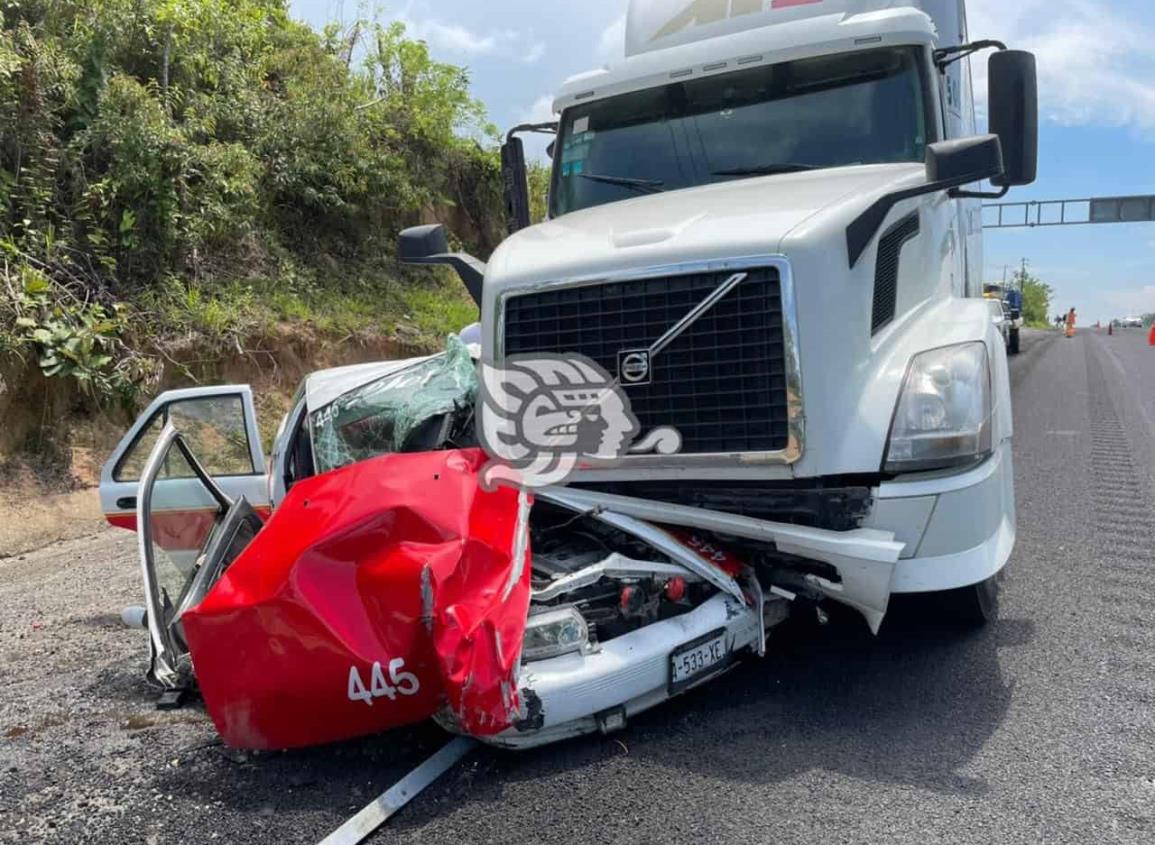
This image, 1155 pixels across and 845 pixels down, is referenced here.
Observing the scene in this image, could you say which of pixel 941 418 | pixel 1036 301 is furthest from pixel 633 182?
pixel 1036 301

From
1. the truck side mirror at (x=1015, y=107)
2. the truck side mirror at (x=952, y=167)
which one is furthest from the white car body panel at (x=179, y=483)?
the truck side mirror at (x=1015, y=107)

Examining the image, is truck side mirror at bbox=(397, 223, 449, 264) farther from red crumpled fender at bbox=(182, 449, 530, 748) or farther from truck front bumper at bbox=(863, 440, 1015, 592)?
truck front bumper at bbox=(863, 440, 1015, 592)

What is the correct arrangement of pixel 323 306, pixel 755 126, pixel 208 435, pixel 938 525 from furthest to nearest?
pixel 323 306
pixel 755 126
pixel 208 435
pixel 938 525

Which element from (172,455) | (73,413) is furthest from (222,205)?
(172,455)

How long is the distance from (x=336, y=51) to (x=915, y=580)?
12.9m

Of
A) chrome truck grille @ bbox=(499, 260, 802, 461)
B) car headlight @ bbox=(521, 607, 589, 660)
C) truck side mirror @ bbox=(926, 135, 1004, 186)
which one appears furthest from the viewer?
truck side mirror @ bbox=(926, 135, 1004, 186)

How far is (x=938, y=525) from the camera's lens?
Result: 123 inches

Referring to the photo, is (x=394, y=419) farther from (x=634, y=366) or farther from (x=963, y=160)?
(x=963, y=160)

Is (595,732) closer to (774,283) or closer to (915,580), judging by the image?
(915,580)

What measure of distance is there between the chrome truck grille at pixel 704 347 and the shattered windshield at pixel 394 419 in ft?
2.14

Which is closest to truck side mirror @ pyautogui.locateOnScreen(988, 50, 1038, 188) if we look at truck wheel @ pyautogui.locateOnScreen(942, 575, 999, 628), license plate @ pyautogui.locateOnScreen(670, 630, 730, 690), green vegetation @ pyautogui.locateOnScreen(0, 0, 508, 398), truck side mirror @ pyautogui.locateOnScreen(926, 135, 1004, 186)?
truck side mirror @ pyautogui.locateOnScreen(926, 135, 1004, 186)

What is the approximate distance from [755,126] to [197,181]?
22.1ft

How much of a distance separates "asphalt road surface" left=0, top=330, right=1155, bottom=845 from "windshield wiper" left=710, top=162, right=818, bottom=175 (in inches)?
83.6

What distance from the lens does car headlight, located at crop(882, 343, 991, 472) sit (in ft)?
10.3
